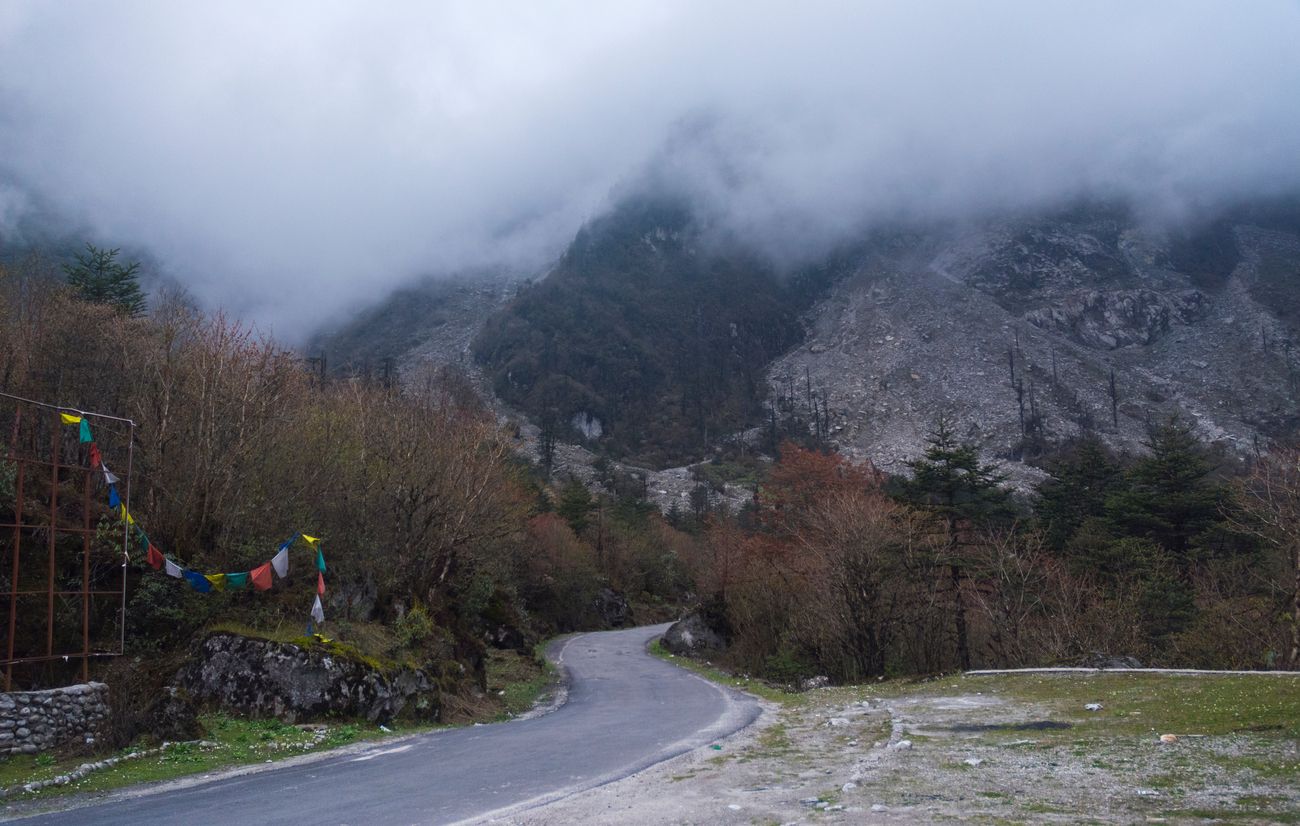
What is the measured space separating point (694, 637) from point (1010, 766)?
111 ft

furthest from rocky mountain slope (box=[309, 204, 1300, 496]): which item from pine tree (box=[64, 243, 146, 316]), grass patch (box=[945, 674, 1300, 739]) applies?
grass patch (box=[945, 674, 1300, 739])

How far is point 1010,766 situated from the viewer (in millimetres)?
10578

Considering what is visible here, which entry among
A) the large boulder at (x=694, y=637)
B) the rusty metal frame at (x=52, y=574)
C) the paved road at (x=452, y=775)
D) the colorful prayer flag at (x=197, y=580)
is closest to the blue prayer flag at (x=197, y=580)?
the colorful prayer flag at (x=197, y=580)

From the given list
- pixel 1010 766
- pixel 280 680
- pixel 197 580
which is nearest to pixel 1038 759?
pixel 1010 766

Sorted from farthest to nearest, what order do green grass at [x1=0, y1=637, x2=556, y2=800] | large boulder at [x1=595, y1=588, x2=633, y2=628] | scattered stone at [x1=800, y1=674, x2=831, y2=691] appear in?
large boulder at [x1=595, y1=588, x2=633, y2=628], scattered stone at [x1=800, y1=674, x2=831, y2=691], green grass at [x1=0, y1=637, x2=556, y2=800]

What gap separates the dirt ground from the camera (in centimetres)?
799

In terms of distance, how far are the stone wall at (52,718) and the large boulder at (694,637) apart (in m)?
32.1

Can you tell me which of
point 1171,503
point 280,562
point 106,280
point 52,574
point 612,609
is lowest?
point 612,609

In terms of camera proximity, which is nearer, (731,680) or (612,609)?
(731,680)

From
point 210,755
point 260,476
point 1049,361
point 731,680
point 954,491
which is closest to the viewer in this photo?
point 210,755

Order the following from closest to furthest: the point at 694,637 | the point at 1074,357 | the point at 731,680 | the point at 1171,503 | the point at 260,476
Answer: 1. the point at 260,476
2. the point at 731,680
3. the point at 1171,503
4. the point at 694,637
5. the point at 1074,357

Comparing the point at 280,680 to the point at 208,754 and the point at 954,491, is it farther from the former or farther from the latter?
the point at 954,491

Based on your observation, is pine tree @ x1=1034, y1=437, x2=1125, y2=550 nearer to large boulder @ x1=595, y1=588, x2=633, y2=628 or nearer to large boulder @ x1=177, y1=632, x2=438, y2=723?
large boulder @ x1=595, y1=588, x2=633, y2=628

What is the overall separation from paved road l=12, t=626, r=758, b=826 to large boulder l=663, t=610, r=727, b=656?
2155 cm
